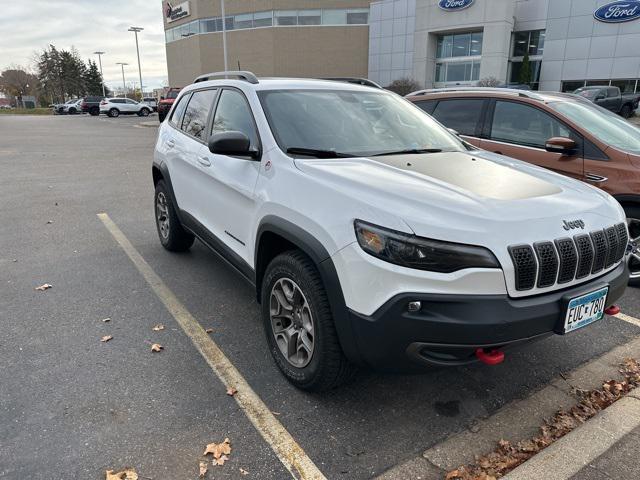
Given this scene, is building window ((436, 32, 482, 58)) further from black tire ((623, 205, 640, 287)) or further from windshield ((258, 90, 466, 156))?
windshield ((258, 90, 466, 156))

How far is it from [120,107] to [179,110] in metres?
42.0

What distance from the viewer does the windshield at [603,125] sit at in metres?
4.77

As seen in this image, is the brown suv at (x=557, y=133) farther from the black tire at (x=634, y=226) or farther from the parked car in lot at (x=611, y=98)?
the parked car in lot at (x=611, y=98)

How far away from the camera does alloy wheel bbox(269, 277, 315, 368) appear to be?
2.80 meters

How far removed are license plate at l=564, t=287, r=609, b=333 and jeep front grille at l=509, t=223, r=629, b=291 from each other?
108mm

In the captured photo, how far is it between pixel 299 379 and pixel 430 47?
42.4 meters

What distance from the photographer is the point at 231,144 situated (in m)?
3.15

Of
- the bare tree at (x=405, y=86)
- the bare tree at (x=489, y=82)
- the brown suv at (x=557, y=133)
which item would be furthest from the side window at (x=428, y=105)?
the bare tree at (x=405, y=86)

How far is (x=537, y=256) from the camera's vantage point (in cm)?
230

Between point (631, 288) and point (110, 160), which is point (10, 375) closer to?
point (631, 288)

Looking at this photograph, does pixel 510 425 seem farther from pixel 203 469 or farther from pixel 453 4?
pixel 453 4

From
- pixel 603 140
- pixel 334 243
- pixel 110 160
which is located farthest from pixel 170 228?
pixel 110 160

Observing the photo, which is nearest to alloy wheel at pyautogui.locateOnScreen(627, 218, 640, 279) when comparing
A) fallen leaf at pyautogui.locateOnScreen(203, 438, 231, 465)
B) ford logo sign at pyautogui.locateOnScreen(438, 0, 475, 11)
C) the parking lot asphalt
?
the parking lot asphalt

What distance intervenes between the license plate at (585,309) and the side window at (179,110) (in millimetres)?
4040
